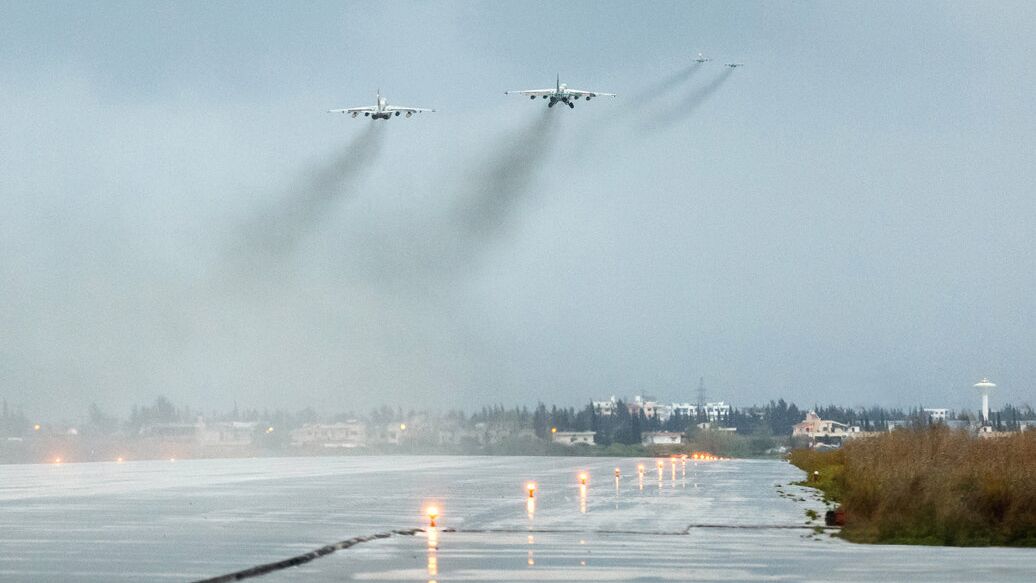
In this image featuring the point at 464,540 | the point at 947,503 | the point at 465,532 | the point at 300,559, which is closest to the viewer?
the point at 300,559

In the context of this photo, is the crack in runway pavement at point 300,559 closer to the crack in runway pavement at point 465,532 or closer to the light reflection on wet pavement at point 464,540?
the crack in runway pavement at point 465,532

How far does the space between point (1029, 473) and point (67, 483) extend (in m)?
53.7

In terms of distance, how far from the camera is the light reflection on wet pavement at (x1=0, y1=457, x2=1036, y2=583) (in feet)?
87.7

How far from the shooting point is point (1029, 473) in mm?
37750

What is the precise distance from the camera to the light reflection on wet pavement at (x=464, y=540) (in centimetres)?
2672

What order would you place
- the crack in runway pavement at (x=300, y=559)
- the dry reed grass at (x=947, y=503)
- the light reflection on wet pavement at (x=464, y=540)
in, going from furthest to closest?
the dry reed grass at (x=947, y=503)
the light reflection on wet pavement at (x=464, y=540)
the crack in runway pavement at (x=300, y=559)

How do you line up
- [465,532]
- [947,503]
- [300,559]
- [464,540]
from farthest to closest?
1. [465,532]
2. [947,503]
3. [464,540]
4. [300,559]

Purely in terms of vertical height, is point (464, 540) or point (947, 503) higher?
point (947, 503)

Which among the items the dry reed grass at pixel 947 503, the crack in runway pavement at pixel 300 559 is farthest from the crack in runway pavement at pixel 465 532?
the dry reed grass at pixel 947 503

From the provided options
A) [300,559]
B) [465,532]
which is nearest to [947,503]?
[465,532]

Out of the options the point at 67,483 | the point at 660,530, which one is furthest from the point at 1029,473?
the point at 67,483

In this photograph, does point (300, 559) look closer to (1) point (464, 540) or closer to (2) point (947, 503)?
(1) point (464, 540)

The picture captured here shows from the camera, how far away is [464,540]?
33.9 m

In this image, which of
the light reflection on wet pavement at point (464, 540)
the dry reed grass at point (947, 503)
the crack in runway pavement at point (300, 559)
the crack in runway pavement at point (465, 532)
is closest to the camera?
the crack in runway pavement at point (300, 559)
